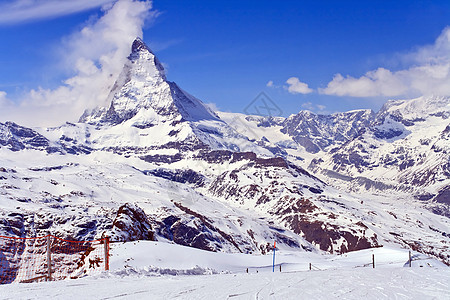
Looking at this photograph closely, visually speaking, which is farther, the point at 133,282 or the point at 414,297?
the point at 133,282

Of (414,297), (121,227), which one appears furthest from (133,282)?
(121,227)

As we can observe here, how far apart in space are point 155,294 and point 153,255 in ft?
73.1

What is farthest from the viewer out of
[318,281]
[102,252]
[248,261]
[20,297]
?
[248,261]

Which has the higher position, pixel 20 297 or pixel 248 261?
pixel 20 297

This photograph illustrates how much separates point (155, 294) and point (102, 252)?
22114mm

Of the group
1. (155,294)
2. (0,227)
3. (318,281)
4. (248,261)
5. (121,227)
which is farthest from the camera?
(0,227)

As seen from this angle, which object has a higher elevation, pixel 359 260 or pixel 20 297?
pixel 20 297

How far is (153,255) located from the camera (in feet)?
150

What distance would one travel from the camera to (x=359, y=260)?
88688mm

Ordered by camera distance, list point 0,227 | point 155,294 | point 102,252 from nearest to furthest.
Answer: point 155,294 < point 102,252 < point 0,227

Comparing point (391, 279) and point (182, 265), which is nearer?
point (391, 279)

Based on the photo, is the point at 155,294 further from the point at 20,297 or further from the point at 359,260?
the point at 359,260

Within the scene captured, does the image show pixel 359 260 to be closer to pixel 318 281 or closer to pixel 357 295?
pixel 318 281

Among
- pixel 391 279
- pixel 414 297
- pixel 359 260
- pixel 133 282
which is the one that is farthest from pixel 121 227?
pixel 359 260
